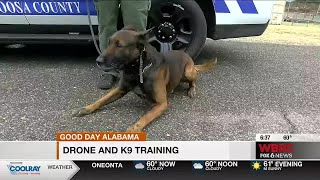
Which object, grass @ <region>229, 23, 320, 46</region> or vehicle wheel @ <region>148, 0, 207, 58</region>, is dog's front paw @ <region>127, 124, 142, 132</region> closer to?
vehicle wheel @ <region>148, 0, 207, 58</region>

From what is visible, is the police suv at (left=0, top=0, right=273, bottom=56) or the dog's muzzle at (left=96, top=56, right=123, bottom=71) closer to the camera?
the dog's muzzle at (left=96, top=56, right=123, bottom=71)

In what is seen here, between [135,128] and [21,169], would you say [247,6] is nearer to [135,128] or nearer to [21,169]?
[135,128]

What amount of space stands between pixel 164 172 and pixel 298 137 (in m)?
0.54

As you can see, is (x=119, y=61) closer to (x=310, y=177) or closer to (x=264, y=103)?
(x=264, y=103)

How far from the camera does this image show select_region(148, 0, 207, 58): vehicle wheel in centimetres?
277

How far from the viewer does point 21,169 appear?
1170mm

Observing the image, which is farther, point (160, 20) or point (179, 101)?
point (160, 20)

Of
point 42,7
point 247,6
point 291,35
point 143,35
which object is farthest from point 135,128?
point 291,35

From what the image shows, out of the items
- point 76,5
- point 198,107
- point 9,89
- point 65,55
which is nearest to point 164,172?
point 198,107

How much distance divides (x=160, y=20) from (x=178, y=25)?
0.16 m

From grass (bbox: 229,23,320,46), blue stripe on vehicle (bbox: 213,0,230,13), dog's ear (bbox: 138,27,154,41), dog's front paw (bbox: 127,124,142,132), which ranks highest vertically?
grass (bbox: 229,23,320,46)

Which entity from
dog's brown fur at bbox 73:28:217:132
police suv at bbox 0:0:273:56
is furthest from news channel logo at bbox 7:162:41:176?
police suv at bbox 0:0:273:56

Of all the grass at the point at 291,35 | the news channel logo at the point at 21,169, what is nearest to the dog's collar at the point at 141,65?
the news channel logo at the point at 21,169

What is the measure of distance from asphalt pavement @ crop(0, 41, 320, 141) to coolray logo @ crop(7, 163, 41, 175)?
1.60 ft
